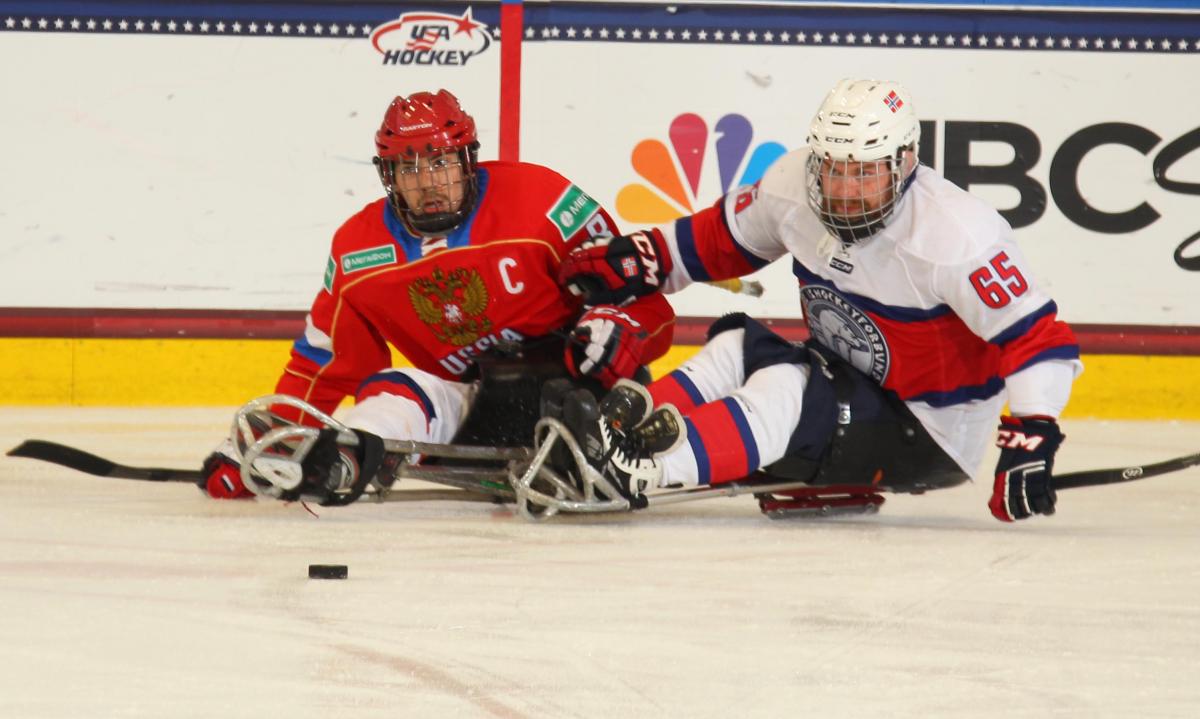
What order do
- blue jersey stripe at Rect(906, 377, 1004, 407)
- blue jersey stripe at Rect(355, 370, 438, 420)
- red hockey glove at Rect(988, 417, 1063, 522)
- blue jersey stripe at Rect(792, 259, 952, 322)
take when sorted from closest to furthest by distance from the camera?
red hockey glove at Rect(988, 417, 1063, 522) < blue jersey stripe at Rect(792, 259, 952, 322) < blue jersey stripe at Rect(906, 377, 1004, 407) < blue jersey stripe at Rect(355, 370, 438, 420)

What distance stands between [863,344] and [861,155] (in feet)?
1.44

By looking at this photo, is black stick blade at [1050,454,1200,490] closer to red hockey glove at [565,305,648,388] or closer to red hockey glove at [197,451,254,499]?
red hockey glove at [565,305,648,388]

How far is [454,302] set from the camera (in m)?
3.64

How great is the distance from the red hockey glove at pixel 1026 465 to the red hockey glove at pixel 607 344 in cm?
76

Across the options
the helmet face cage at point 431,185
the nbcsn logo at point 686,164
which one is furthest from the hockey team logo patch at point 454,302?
the nbcsn logo at point 686,164

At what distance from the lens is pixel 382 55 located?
5.56 m

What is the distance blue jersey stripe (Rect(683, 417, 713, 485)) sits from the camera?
323cm

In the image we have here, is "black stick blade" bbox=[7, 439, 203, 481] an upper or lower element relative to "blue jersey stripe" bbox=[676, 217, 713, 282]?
lower

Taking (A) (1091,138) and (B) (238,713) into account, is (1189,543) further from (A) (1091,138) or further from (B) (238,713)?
(A) (1091,138)

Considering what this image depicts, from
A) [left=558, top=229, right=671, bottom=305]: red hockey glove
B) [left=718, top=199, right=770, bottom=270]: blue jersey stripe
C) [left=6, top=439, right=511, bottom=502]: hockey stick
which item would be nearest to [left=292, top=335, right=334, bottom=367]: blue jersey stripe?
[left=6, top=439, right=511, bottom=502]: hockey stick

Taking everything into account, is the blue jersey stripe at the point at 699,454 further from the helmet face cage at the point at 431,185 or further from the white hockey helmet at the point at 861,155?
the helmet face cage at the point at 431,185

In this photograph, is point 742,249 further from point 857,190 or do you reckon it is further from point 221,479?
point 221,479

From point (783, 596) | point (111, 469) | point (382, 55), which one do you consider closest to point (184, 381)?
point (382, 55)

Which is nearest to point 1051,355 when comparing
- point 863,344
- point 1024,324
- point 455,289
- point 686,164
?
point 1024,324
